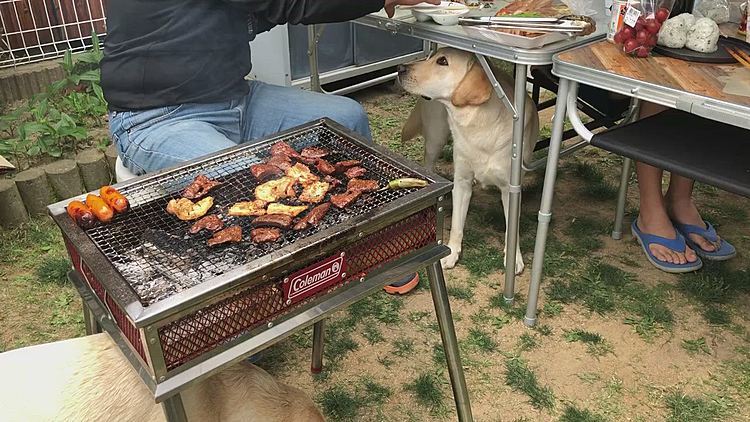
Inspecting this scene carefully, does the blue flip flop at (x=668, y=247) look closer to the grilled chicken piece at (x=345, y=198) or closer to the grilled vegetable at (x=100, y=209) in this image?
the grilled chicken piece at (x=345, y=198)

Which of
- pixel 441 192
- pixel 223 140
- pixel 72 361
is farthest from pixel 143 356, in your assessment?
pixel 223 140

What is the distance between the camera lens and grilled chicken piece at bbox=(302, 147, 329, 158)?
6.80 ft

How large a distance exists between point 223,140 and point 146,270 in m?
0.94

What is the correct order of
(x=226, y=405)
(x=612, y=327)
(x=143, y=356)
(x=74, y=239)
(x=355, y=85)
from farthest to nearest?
(x=355, y=85)
(x=612, y=327)
(x=226, y=405)
(x=74, y=239)
(x=143, y=356)

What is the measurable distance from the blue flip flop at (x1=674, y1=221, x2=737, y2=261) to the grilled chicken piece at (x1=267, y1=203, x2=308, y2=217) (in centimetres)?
248

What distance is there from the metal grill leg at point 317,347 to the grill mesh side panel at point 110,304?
40.3 inches

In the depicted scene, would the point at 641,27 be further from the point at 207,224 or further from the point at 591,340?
the point at 207,224

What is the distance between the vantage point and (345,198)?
1.82 meters

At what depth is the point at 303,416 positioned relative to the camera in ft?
6.07

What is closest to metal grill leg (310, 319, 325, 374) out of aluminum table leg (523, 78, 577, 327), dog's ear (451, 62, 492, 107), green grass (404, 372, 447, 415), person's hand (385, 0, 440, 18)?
green grass (404, 372, 447, 415)

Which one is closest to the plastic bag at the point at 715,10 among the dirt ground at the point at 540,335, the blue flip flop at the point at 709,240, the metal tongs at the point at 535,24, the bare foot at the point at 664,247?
the metal tongs at the point at 535,24

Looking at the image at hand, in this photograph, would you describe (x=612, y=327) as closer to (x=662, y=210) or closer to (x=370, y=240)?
(x=662, y=210)

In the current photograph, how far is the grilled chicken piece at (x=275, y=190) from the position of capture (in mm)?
1849

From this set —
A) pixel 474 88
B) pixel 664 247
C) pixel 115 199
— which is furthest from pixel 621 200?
pixel 115 199
